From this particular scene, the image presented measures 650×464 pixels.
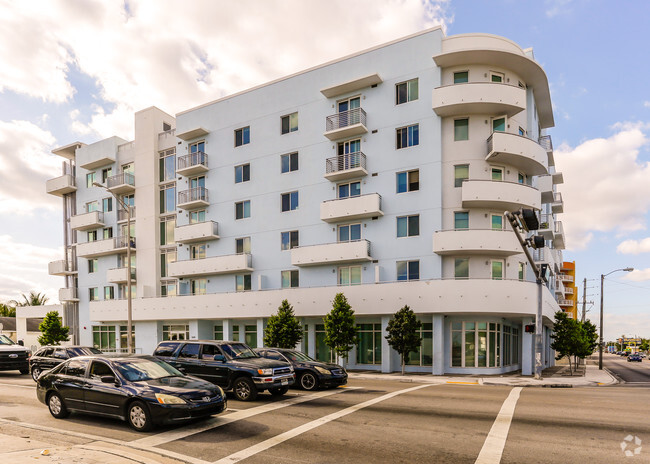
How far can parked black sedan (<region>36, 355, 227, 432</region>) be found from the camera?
10.3 m

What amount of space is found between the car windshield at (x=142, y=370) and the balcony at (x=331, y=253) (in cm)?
1822

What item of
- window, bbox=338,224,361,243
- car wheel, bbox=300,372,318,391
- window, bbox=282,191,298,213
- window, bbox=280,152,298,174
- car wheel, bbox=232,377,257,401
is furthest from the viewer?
window, bbox=280,152,298,174

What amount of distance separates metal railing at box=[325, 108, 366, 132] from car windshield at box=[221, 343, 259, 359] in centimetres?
1830

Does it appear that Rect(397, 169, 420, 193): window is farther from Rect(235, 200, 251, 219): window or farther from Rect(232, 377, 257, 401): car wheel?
Rect(232, 377, 257, 401): car wheel

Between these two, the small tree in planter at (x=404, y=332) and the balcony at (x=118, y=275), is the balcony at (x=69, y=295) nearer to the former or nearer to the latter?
the balcony at (x=118, y=275)

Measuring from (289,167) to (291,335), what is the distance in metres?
11.8

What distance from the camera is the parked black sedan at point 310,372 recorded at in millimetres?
17188

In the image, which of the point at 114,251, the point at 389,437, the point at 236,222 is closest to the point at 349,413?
the point at 389,437

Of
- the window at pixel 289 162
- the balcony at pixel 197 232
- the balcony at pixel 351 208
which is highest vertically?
the window at pixel 289 162

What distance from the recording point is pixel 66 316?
48469 mm

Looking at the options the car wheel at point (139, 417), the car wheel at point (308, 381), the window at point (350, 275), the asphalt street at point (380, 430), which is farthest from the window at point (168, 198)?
the car wheel at point (139, 417)

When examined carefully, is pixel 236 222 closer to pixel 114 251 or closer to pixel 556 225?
pixel 114 251

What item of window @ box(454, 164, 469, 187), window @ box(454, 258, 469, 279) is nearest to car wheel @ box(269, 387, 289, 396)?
window @ box(454, 258, 469, 279)

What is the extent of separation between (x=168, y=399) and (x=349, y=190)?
73.3ft
